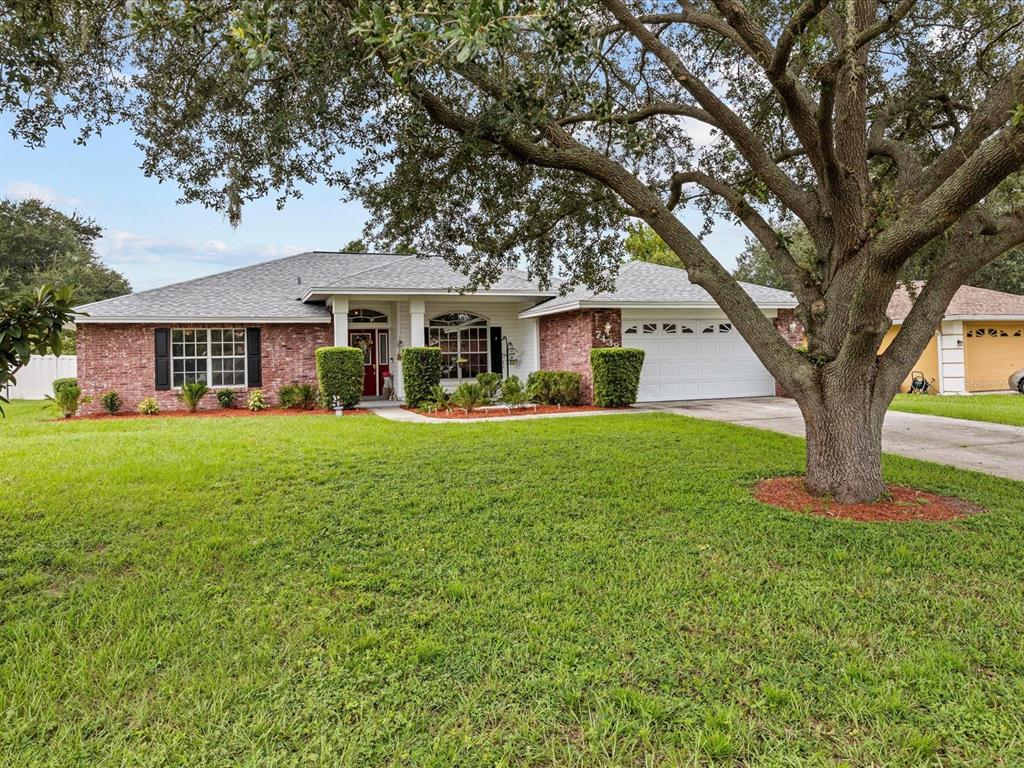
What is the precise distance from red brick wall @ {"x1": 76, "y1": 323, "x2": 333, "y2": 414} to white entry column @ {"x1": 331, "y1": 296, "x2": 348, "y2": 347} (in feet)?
3.43

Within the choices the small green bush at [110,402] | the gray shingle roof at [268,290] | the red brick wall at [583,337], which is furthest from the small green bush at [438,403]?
the small green bush at [110,402]

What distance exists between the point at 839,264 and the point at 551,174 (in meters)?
3.91

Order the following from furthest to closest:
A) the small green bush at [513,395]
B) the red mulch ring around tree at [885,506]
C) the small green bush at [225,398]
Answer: the small green bush at [225,398]
the small green bush at [513,395]
the red mulch ring around tree at [885,506]

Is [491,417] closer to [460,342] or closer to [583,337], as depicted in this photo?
[583,337]

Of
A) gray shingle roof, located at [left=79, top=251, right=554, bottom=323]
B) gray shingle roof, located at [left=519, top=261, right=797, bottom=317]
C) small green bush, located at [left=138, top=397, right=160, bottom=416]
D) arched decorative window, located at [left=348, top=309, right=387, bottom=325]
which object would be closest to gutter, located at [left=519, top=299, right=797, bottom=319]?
gray shingle roof, located at [left=519, top=261, right=797, bottom=317]

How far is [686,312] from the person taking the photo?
50.4 ft

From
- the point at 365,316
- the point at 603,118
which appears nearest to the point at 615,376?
the point at 365,316

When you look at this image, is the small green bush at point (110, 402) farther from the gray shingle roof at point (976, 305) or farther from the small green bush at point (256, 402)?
the gray shingle roof at point (976, 305)

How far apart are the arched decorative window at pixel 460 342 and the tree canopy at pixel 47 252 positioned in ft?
78.4

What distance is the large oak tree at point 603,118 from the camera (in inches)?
176

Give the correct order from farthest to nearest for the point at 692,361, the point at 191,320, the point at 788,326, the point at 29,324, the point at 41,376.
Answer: the point at 41,376, the point at 788,326, the point at 692,361, the point at 191,320, the point at 29,324

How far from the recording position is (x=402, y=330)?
16719mm

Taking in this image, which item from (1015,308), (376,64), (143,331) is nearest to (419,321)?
(143,331)

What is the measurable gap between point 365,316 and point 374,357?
118 cm
